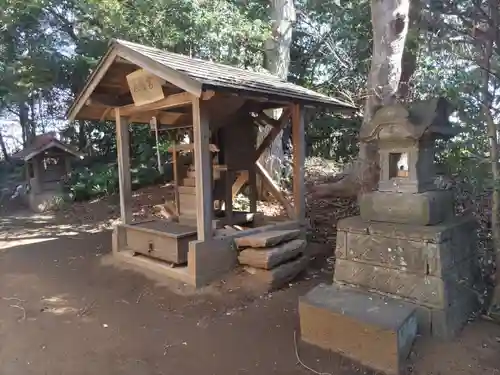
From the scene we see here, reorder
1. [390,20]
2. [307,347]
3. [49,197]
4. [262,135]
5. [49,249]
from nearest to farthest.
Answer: [307,347] < [390,20] < [49,249] < [262,135] < [49,197]

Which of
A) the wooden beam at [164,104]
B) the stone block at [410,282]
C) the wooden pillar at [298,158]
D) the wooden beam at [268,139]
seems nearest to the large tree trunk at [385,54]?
the wooden pillar at [298,158]

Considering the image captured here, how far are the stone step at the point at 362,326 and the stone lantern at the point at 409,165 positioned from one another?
0.83m

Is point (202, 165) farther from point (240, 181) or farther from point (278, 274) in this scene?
point (240, 181)

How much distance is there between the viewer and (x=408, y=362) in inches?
122

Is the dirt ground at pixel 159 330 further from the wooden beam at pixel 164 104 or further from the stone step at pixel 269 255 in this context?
the wooden beam at pixel 164 104

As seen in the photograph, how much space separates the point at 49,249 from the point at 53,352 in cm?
426

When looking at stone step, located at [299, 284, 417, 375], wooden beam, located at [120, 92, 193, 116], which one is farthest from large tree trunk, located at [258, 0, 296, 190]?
stone step, located at [299, 284, 417, 375]

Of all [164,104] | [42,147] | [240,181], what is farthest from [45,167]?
[164,104]

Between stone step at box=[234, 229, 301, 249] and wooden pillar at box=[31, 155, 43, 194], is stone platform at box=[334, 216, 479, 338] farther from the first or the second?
wooden pillar at box=[31, 155, 43, 194]

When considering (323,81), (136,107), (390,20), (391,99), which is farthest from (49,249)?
(323,81)

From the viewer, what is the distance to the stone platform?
3.35 m

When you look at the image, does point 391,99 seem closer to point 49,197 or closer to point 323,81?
point 323,81

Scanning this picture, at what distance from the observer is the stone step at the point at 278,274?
492cm

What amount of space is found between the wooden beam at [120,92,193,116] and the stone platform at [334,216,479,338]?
266cm
